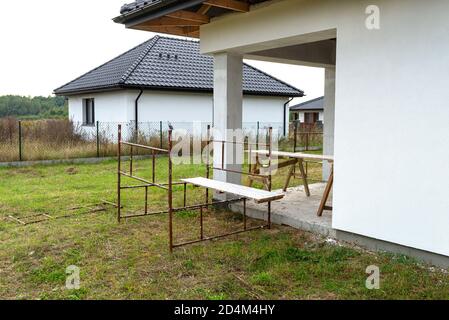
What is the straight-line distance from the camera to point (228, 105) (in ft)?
20.2

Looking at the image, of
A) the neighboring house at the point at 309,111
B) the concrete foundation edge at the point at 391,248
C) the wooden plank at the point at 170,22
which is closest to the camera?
the concrete foundation edge at the point at 391,248

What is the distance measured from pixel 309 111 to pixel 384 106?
3732cm

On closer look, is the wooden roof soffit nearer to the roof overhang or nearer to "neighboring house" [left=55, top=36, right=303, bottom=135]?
the roof overhang

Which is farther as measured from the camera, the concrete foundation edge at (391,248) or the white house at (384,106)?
the concrete foundation edge at (391,248)

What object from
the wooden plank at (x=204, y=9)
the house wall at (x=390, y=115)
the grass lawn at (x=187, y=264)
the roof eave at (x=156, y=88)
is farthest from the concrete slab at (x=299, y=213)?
the roof eave at (x=156, y=88)

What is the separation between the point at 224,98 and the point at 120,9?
1911 mm

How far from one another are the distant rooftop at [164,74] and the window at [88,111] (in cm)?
69

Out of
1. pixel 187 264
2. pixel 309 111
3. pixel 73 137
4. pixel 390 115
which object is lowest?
pixel 187 264

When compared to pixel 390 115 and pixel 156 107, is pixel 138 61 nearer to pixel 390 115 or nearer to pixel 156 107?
pixel 156 107

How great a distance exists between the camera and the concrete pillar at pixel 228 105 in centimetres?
612

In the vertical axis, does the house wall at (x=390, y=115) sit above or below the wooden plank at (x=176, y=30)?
below

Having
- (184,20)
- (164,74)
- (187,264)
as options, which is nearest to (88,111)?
(164,74)

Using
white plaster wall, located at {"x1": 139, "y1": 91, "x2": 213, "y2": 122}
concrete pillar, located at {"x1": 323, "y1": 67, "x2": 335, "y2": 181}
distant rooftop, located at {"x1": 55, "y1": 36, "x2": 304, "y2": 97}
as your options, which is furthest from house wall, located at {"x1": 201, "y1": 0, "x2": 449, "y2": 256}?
white plaster wall, located at {"x1": 139, "y1": 91, "x2": 213, "y2": 122}

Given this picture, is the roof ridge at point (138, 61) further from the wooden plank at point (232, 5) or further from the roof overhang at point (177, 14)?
the wooden plank at point (232, 5)
